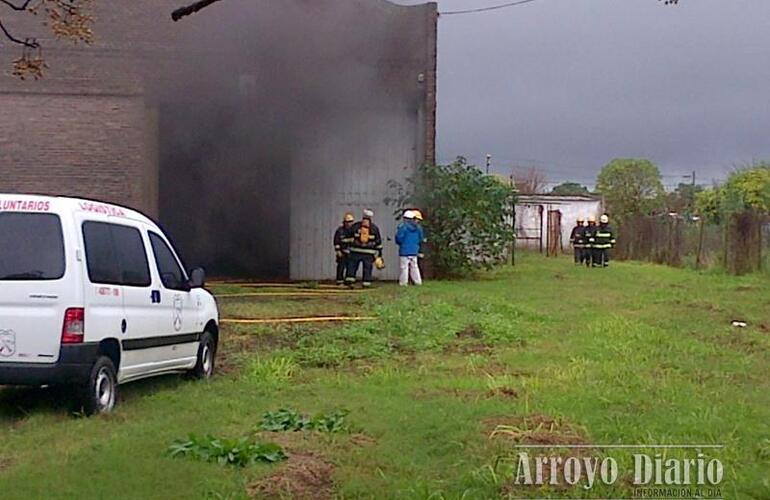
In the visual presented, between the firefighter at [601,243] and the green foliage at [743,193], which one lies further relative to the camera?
the firefighter at [601,243]

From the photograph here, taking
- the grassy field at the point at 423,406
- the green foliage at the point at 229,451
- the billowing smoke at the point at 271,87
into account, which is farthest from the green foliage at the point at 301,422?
the billowing smoke at the point at 271,87

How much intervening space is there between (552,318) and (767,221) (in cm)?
1361

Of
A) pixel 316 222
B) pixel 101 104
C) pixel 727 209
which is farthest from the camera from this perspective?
pixel 727 209

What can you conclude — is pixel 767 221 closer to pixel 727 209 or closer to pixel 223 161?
pixel 727 209

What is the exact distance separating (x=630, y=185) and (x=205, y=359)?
183 ft

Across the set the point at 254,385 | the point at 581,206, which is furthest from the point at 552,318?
the point at 581,206

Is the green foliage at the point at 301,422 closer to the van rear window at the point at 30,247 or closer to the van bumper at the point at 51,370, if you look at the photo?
the van bumper at the point at 51,370

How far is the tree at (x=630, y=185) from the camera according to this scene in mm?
55719

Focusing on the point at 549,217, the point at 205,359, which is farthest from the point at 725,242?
the point at 205,359

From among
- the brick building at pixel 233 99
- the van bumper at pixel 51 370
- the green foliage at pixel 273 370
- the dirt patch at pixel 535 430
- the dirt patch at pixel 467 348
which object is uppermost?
the brick building at pixel 233 99

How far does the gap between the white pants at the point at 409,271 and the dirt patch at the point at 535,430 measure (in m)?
14.0

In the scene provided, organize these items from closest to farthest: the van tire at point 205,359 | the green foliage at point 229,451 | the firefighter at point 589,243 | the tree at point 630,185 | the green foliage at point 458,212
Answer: the green foliage at point 229,451
the van tire at point 205,359
the green foliage at point 458,212
the firefighter at point 589,243
the tree at point 630,185

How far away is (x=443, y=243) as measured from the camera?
22906 millimetres

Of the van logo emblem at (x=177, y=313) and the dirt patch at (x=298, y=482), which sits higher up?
the van logo emblem at (x=177, y=313)
